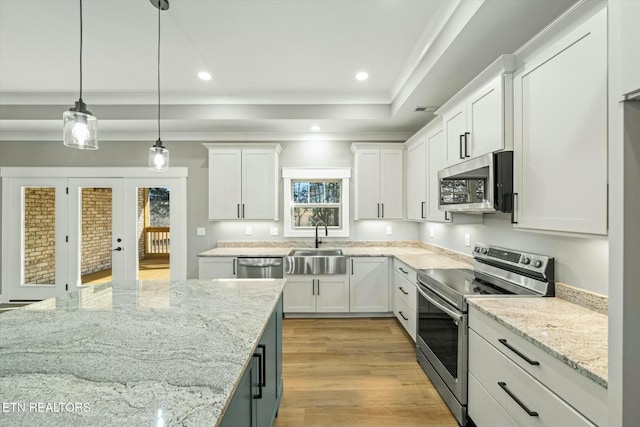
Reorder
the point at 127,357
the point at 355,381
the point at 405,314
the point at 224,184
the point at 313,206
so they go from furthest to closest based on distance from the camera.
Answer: the point at 313,206 < the point at 224,184 < the point at 405,314 < the point at 355,381 < the point at 127,357

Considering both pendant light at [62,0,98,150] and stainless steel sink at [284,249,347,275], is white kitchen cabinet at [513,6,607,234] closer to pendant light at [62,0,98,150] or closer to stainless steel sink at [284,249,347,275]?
stainless steel sink at [284,249,347,275]

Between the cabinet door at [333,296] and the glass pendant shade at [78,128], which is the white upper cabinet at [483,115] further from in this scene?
the glass pendant shade at [78,128]

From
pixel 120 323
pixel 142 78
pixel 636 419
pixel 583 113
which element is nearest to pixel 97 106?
pixel 142 78

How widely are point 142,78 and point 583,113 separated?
3746mm

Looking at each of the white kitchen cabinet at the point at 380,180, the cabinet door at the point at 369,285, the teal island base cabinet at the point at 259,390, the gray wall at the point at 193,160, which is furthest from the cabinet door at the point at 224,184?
the teal island base cabinet at the point at 259,390

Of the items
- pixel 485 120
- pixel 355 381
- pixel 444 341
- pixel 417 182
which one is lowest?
pixel 355 381

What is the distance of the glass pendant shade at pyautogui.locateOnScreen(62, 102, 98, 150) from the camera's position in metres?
1.63

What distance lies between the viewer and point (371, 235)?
4.46 meters

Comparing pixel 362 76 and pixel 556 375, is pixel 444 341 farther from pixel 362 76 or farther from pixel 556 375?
pixel 362 76

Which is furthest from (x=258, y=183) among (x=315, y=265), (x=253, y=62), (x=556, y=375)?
(x=556, y=375)

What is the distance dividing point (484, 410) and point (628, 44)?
182cm

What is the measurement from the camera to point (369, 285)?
3.82 meters

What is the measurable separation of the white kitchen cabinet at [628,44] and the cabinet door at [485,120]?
3.41 ft

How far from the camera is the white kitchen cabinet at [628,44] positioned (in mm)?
812
